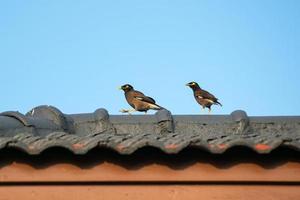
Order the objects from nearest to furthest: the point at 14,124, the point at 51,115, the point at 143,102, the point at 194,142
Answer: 1. the point at 194,142
2. the point at 14,124
3. the point at 51,115
4. the point at 143,102

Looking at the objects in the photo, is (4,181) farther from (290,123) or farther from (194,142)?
(290,123)

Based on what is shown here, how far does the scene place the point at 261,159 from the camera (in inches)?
173

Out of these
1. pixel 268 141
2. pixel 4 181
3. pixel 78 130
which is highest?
pixel 78 130

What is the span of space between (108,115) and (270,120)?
1.55 m

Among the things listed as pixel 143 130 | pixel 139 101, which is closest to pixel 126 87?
pixel 139 101

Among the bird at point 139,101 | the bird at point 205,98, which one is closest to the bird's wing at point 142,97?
the bird at point 139,101

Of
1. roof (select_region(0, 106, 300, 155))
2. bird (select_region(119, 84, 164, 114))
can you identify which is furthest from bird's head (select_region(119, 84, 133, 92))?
roof (select_region(0, 106, 300, 155))

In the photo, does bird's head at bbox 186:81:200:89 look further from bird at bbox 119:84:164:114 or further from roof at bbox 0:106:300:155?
roof at bbox 0:106:300:155

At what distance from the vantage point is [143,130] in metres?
6.59

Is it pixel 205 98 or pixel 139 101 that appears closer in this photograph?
pixel 139 101

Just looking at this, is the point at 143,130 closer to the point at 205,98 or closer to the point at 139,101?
the point at 139,101

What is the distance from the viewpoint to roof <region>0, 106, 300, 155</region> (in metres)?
4.19

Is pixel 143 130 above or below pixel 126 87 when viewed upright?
below

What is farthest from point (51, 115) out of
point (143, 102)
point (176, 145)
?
point (143, 102)
